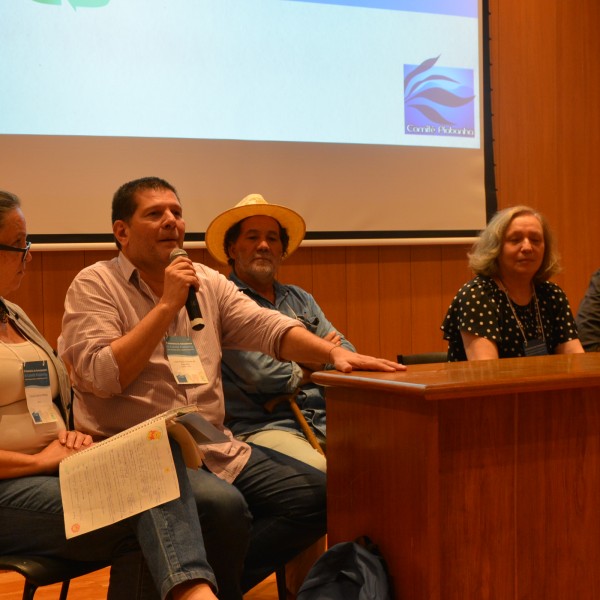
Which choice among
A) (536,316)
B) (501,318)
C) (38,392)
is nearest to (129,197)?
(38,392)

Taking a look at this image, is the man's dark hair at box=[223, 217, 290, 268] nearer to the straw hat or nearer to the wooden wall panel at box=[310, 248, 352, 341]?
the straw hat

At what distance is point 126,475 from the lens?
65.9 inches

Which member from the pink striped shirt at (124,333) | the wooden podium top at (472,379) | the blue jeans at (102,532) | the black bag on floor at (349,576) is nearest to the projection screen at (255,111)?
the pink striped shirt at (124,333)

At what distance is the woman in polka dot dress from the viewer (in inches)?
108

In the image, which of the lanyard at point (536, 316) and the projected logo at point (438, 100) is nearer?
the lanyard at point (536, 316)

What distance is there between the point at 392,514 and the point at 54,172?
7.78 feet

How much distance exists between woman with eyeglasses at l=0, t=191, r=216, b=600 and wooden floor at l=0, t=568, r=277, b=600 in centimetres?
97

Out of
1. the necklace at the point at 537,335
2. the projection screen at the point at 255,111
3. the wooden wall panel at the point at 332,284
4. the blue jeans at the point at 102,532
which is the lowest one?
the blue jeans at the point at 102,532

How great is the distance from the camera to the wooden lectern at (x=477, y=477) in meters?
1.58

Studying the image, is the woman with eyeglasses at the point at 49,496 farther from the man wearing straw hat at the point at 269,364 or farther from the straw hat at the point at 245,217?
the straw hat at the point at 245,217

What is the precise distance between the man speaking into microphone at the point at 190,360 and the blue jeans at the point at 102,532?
185 millimetres

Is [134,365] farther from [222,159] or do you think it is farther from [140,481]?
[222,159]

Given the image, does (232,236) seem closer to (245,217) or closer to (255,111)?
(245,217)

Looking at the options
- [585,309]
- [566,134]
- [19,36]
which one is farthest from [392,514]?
[566,134]
